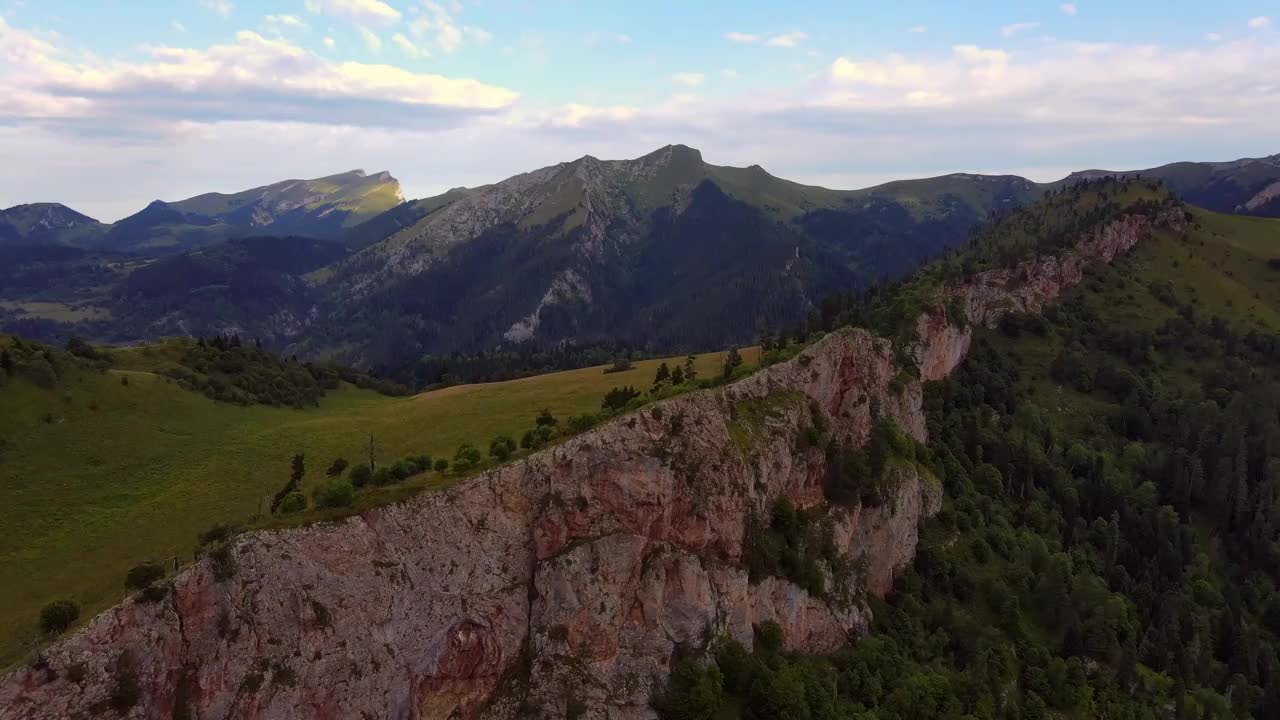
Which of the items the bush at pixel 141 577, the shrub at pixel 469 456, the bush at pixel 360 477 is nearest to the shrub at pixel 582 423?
the shrub at pixel 469 456

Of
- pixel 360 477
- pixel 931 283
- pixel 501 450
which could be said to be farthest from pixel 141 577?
pixel 931 283

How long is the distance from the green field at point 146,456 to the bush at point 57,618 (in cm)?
95

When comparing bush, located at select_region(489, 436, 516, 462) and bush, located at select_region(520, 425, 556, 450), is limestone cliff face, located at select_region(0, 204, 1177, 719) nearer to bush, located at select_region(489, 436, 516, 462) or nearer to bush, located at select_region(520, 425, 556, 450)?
bush, located at select_region(489, 436, 516, 462)

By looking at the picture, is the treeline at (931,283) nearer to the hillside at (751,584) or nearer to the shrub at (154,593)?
the hillside at (751,584)

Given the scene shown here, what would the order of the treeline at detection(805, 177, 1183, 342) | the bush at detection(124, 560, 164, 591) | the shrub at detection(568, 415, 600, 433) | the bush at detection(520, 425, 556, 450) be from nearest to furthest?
1. the bush at detection(124, 560, 164, 591)
2. the bush at detection(520, 425, 556, 450)
3. the shrub at detection(568, 415, 600, 433)
4. the treeline at detection(805, 177, 1183, 342)

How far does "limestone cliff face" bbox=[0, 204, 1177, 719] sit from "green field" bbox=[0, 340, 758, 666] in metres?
3.85

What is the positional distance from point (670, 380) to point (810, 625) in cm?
2992

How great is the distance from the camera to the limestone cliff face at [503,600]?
39094mm

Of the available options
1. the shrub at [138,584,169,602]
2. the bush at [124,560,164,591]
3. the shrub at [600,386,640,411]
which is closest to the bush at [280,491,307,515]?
the bush at [124,560,164,591]

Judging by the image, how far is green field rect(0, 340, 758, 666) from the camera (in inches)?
1927

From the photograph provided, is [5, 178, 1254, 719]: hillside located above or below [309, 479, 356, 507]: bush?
below

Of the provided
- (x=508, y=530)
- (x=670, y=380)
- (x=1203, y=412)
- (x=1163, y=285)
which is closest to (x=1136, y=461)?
(x=1203, y=412)

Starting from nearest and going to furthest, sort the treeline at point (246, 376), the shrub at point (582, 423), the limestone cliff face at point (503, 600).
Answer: the limestone cliff face at point (503, 600) → the shrub at point (582, 423) → the treeline at point (246, 376)

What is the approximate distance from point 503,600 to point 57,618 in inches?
998
